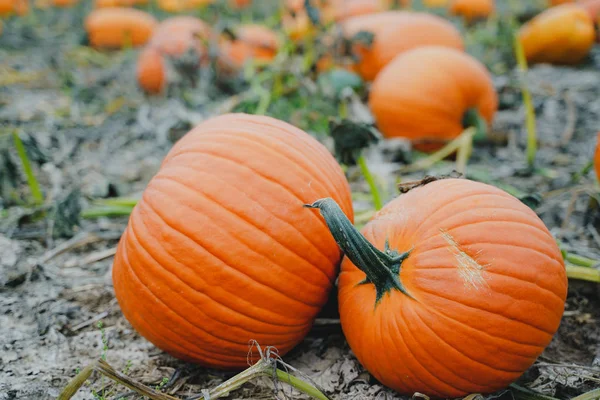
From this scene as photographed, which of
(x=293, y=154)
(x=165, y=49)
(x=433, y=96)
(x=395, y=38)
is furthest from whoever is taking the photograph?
(x=165, y=49)

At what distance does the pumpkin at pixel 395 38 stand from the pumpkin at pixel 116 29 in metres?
3.16

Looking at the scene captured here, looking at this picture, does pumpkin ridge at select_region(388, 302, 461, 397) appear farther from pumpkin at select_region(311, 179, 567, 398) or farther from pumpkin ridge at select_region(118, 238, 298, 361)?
pumpkin ridge at select_region(118, 238, 298, 361)

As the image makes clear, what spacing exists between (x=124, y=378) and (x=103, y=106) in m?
3.58

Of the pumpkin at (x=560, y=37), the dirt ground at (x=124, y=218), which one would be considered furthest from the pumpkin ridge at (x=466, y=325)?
the pumpkin at (x=560, y=37)

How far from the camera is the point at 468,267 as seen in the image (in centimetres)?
141

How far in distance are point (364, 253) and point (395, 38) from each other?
301 centimetres

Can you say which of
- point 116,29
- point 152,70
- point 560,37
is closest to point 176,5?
point 116,29

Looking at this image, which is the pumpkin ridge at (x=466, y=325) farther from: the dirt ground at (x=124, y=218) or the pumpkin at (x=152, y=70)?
the pumpkin at (x=152, y=70)

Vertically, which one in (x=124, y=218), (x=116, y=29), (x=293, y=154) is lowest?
(x=124, y=218)

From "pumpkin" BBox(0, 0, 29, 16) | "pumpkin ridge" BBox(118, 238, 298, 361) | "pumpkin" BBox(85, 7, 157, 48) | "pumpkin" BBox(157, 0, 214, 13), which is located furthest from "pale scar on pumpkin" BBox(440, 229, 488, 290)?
"pumpkin" BBox(0, 0, 29, 16)

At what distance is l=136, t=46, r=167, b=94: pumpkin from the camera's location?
4.60 meters

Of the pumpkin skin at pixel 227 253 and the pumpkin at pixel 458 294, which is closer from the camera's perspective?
the pumpkin at pixel 458 294

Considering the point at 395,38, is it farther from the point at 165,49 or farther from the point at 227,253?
the point at 227,253

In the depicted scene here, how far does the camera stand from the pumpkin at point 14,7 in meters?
7.23
